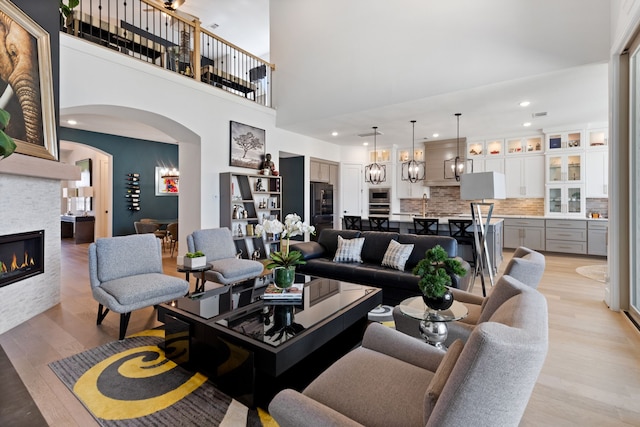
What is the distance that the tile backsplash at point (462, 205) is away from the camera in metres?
7.01

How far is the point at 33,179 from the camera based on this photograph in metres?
3.34

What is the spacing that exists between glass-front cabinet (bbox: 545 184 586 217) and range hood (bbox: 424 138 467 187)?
199 cm

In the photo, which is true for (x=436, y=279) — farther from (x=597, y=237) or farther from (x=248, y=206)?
(x=597, y=237)

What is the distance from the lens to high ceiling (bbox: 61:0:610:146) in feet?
13.5

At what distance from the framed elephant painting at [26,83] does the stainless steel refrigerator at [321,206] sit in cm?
541

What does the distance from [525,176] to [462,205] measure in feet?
5.20

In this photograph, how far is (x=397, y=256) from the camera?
3.90 m

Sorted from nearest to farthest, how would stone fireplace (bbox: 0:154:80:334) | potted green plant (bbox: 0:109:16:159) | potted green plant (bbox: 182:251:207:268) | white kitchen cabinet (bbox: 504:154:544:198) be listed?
potted green plant (bbox: 0:109:16:159) < stone fireplace (bbox: 0:154:80:334) < potted green plant (bbox: 182:251:207:268) < white kitchen cabinet (bbox: 504:154:544:198)

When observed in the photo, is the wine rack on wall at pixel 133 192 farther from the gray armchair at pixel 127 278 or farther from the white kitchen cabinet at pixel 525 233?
the white kitchen cabinet at pixel 525 233

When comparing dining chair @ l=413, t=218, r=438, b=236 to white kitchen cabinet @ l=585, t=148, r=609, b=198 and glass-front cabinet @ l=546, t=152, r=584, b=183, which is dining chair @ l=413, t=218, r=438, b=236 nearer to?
glass-front cabinet @ l=546, t=152, r=584, b=183

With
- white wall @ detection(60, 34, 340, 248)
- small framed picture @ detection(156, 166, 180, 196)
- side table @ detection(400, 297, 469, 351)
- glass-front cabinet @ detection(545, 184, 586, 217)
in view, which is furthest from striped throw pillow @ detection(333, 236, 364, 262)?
small framed picture @ detection(156, 166, 180, 196)

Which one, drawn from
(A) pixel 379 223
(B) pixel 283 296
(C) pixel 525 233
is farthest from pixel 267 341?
(C) pixel 525 233

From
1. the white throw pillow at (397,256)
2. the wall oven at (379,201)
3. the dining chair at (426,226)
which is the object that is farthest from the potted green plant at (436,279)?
the wall oven at (379,201)

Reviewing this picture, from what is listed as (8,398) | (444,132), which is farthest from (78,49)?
(444,132)
